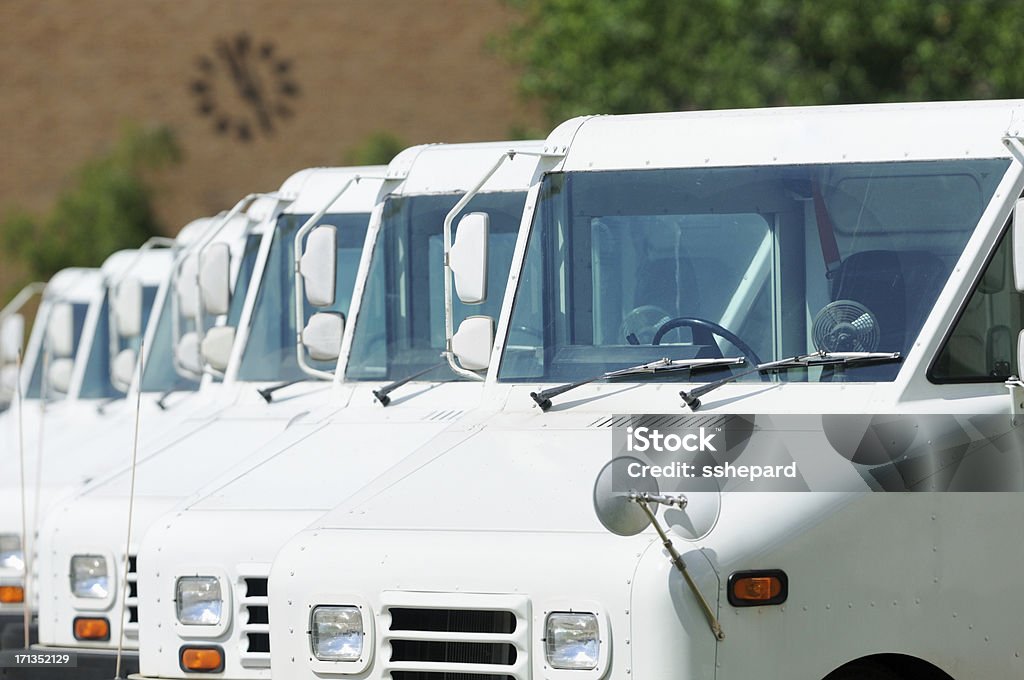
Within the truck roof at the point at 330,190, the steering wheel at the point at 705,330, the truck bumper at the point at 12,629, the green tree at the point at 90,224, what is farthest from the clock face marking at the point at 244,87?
the steering wheel at the point at 705,330

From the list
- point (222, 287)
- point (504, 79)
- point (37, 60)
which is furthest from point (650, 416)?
point (37, 60)

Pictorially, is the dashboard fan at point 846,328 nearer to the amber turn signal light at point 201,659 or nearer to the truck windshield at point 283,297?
the amber turn signal light at point 201,659

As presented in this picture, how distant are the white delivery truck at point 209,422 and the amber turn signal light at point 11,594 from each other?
93 cm

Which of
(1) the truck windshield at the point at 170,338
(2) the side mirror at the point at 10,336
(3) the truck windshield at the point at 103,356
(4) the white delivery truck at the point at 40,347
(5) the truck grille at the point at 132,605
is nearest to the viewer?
(5) the truck grille at the point at 132,605

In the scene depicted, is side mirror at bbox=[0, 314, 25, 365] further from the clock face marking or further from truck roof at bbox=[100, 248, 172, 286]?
the clock face marking

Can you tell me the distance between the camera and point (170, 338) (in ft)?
36.9

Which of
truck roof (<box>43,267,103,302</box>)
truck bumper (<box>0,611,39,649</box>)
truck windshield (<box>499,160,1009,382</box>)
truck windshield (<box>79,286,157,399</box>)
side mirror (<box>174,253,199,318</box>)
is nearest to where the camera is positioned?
truck windshield (<box>499,160,1009,382</box>)

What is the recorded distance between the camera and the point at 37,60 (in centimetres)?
3447

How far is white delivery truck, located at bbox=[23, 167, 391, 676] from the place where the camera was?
794 centimetres

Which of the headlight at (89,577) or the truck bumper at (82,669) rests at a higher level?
the headlight at (89,577)

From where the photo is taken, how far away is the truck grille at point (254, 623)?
6910mm

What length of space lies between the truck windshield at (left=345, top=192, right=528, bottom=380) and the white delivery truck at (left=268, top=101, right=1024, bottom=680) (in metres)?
1.22

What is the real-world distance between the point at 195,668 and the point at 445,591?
189 cm

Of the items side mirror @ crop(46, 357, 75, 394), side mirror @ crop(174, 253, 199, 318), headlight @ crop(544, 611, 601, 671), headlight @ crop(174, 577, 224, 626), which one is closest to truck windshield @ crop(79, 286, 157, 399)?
side mirror @ crop(46, 357, 75, 394)
